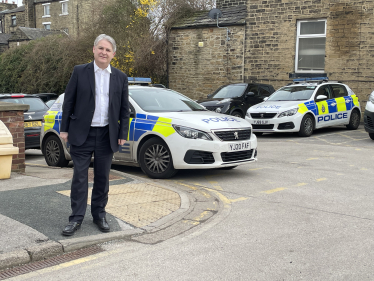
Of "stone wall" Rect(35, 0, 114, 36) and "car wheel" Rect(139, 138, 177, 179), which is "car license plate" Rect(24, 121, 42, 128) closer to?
"car wheel" Rect(139, 138, 177, 179)

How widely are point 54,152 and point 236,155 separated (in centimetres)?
396

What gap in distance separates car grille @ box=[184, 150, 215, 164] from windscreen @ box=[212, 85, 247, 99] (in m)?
9.16

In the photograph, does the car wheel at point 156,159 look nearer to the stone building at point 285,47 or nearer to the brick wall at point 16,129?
the brick wall at point 16,129

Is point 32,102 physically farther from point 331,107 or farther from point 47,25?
point 47,25

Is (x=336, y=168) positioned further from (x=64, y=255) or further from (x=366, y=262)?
(x=64, y=255)

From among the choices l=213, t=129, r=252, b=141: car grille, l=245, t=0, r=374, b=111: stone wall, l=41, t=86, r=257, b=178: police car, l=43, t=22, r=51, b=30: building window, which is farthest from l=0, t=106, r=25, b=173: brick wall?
l=43, t=22, r=51, b=30: building window

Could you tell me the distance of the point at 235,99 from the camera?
52.6 ft

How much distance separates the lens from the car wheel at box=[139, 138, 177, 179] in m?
7.69

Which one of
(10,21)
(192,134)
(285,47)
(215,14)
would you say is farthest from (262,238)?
(10,21)

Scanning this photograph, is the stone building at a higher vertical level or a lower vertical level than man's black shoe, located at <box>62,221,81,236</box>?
higher

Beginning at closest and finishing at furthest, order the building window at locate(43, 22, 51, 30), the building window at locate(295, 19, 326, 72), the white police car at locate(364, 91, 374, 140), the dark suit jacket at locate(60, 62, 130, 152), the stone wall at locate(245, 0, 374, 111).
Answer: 1. the dark suit jacket at locate(60, 62, 130, 152)
2. the white police car at locate(364, 91, 374, 140)
3. the stone wall at locate(245, 0, 374, 111)
4. the building window at locate(295, 19, 326, 72)
5. the building window at locate(43, 22, 51, 30)

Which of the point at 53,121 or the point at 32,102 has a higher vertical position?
the point at 32,102

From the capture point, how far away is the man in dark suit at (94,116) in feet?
15.2

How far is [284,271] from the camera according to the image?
389 centimetres
